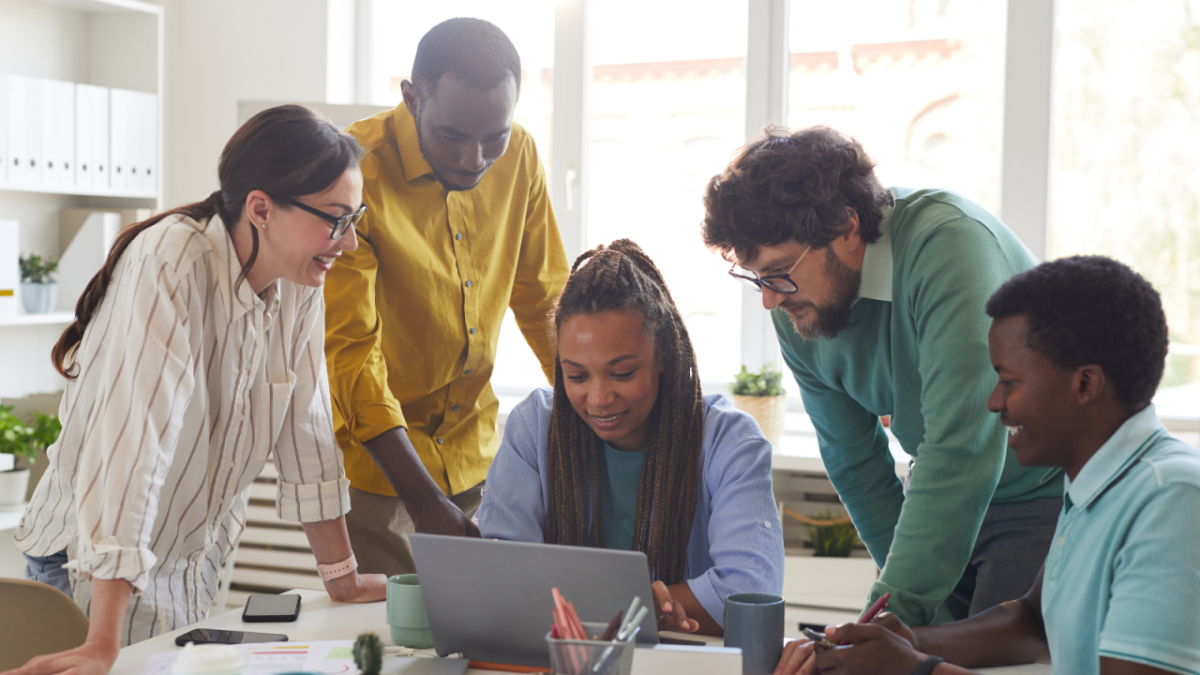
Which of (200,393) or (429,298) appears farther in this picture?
(429,298)

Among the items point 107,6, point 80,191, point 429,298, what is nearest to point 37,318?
point 80,191

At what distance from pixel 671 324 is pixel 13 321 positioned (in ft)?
7.32

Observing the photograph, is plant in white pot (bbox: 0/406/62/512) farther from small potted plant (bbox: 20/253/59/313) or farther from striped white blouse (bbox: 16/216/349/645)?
striped white blouse (bbox: 16/216/349/645)

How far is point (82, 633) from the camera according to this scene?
4.25 ft

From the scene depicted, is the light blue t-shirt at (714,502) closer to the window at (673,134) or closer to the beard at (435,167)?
the beard at (435,167)

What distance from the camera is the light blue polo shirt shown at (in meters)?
1.03

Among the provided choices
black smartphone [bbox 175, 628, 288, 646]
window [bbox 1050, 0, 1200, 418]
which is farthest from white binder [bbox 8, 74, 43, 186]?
window [bbox 1050, 0, 1200, 418]

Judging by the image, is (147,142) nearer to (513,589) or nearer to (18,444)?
(18,444)

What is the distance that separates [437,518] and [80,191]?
2.10 meters

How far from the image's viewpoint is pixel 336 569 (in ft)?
5.17

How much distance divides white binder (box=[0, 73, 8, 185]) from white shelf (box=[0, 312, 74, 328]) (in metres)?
0.40

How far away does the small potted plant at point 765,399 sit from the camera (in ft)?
9.78

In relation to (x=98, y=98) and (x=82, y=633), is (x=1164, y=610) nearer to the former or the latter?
(x=82, y=633)

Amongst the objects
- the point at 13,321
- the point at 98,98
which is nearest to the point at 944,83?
the point at 98,98
